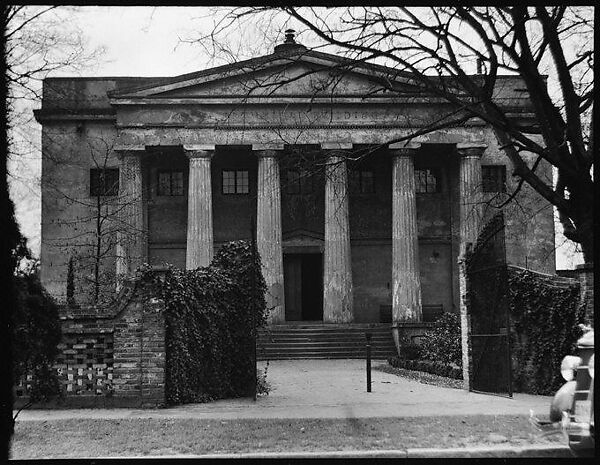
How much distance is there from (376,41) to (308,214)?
23428 millimetres

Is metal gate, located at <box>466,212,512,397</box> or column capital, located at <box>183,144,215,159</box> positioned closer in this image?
metal gate, located at <box>466,212,512,397</box>

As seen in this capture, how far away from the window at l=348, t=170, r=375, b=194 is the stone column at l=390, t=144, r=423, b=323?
12.5ft

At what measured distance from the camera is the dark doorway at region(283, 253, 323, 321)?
3619cm

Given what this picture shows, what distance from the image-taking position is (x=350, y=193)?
120 feet

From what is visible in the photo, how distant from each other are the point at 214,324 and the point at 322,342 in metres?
14.1

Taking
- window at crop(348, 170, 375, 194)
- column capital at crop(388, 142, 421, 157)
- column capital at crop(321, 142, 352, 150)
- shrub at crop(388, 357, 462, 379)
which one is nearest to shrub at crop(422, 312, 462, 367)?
shrub at crop(388, 357, 462, 379)

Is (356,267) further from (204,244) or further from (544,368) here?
(544,368)

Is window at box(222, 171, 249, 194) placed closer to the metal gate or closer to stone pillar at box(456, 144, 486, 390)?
stone pillar at box(456, 144, 486, 390)

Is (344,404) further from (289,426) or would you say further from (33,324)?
(33,324)

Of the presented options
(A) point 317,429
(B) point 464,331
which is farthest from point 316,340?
(A) point 317,429

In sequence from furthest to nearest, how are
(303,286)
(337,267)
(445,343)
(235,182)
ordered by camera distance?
(235,182) < (303,286) < (337,267) < (445,343)

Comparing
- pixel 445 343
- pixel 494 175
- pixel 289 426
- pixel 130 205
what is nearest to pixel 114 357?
pixel 289 426

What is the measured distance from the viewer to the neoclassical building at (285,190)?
107 ft

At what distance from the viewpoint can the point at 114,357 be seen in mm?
13938
